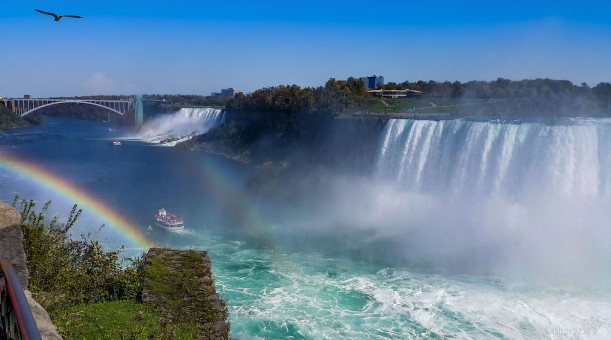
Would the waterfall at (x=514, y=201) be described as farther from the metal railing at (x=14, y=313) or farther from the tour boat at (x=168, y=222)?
the metal railing at (x=14, y=313)

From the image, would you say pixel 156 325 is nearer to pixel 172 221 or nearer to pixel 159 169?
pixel 172 221

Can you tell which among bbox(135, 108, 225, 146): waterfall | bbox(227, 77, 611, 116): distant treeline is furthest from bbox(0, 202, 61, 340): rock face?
bbox(135, 108, 225, 146): waterfall

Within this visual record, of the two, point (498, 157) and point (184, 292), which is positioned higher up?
point (498, 157)

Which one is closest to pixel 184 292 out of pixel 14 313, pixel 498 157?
pixel 14 313

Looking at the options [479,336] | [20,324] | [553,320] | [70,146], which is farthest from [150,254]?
[70,146]

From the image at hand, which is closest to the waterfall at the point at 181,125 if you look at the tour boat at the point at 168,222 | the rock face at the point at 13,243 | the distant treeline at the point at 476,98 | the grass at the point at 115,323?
the distant treeline at the point at 476,98

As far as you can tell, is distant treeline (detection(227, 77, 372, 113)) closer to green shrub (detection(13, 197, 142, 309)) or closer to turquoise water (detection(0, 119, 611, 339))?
turquoise water (detection(0, 119, 611, 339))

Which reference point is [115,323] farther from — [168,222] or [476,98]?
[476,98]
